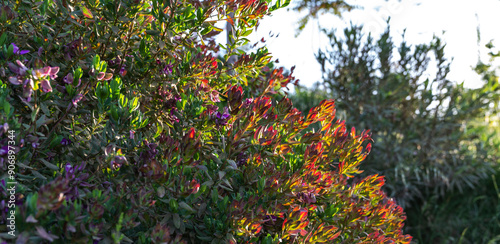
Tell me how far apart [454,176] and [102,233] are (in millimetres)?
4878

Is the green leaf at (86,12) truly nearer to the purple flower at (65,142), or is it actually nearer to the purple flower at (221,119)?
the purple flower at (65,142)

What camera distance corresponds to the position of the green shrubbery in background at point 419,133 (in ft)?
15.6

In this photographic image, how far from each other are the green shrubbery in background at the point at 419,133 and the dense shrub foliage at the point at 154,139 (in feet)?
9.71

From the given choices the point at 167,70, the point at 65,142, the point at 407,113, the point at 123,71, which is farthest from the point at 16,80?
the point at 407,113

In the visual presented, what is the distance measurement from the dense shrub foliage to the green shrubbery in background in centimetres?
296

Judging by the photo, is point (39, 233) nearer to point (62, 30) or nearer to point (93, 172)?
point (93, 172)

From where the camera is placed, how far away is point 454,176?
484 cm

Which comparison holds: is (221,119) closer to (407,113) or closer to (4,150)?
(4,150)

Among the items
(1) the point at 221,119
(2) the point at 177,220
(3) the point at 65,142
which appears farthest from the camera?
(1) the point at 221,119

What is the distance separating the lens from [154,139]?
172 cm

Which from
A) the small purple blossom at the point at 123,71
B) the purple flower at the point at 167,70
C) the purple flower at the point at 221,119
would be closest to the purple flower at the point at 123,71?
the small purple blossom at the point at 123,71

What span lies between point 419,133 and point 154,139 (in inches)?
170

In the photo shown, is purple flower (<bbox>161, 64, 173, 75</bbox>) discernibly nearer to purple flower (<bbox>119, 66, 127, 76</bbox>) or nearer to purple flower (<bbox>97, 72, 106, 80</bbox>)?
purple flower (<bbox>119, 66, 127, 76</bbox>)

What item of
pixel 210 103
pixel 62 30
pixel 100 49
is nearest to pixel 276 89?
pixel 210 103
